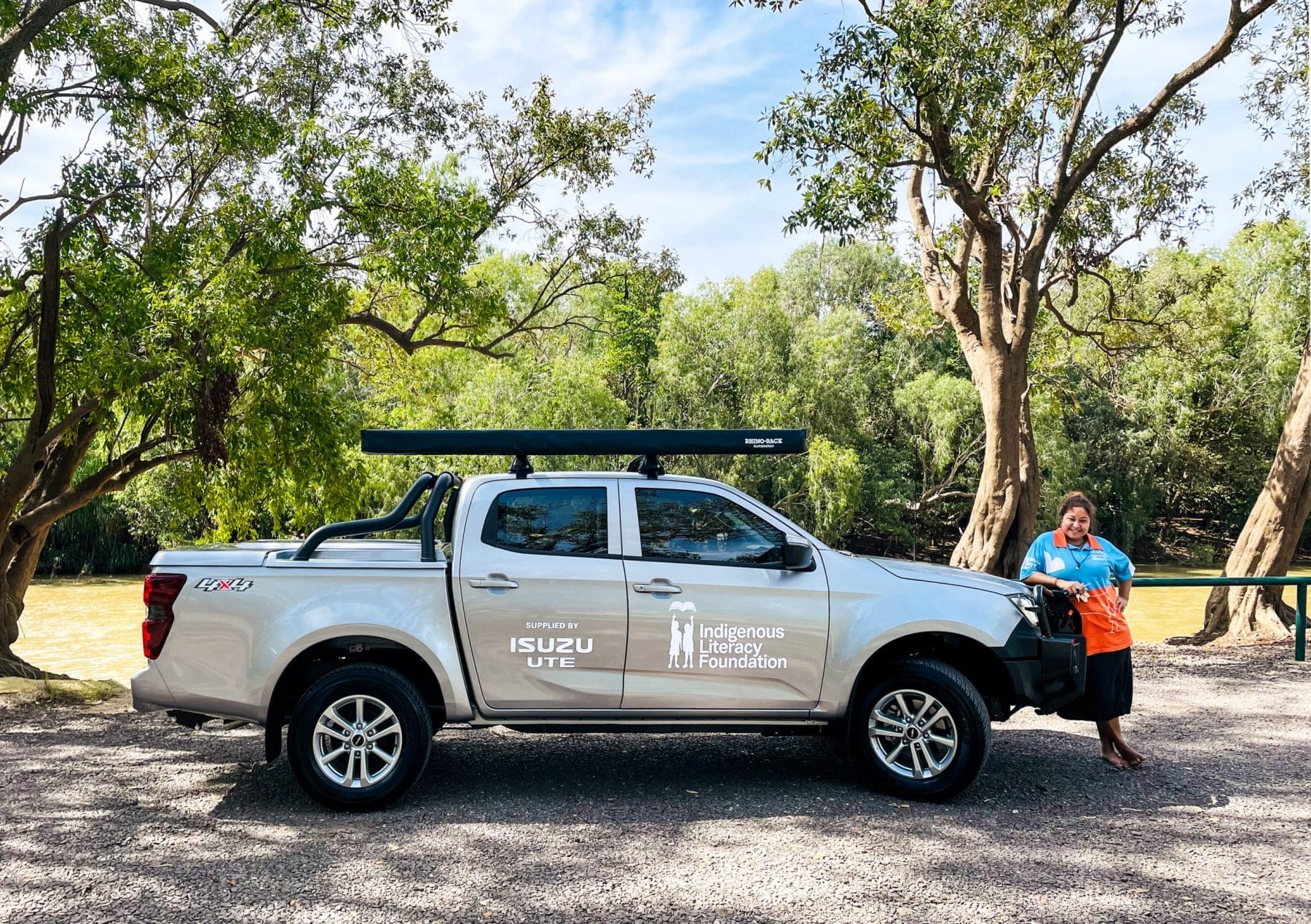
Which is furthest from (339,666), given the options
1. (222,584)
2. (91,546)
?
(91,546)

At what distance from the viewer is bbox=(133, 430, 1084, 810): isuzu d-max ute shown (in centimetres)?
614

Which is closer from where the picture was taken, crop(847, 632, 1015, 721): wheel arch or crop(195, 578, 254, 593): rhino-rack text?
crop(195, 578, 254, 593): rhino-rack text

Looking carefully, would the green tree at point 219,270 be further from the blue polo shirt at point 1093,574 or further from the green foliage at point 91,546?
the green foliage at point 91,546

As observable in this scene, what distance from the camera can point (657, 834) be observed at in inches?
224

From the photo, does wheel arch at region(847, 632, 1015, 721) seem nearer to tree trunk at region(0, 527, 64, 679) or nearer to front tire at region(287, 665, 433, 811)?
front tire at region(287, 665, 433, 811)

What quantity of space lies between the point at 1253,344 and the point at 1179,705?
3450 centimetres

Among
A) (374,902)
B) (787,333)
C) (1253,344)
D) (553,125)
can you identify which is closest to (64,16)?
(553,125)

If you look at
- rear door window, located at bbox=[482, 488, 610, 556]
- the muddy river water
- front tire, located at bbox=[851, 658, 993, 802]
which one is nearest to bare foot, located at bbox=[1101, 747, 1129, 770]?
front tire, located at bbox=[851, 658, 993, 802]

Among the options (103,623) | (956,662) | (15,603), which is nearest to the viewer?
(956,662)

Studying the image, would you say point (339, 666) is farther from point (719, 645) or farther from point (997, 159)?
point (997, 159)

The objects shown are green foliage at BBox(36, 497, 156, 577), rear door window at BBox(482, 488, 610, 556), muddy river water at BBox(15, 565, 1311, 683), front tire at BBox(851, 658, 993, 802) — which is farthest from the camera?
green foliage at BBox(36, 497, 156, 577)

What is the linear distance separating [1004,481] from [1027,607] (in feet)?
28.2

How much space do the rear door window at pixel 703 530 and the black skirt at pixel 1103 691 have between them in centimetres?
219

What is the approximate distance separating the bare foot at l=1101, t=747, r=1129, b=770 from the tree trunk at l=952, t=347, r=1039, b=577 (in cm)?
757
